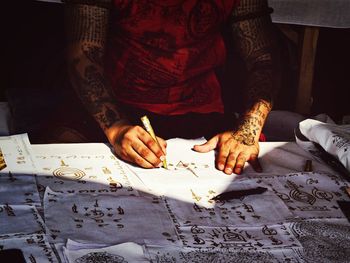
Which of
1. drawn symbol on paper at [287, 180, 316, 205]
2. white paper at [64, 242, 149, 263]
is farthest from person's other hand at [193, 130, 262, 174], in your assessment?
white paper at [64, 242, 149, 263]

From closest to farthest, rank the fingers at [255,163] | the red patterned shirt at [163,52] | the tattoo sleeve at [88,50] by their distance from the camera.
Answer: the fingers at [255,163] → the tattoo sleeve at [88,50] → the red patterned shirt at [163,52]

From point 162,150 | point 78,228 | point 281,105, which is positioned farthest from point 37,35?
point 78,228

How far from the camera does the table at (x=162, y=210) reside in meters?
1.05

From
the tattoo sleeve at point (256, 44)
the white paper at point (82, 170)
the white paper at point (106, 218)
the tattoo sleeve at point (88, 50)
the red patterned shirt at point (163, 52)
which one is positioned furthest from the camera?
the tattoo sleeve at point (256, 44)

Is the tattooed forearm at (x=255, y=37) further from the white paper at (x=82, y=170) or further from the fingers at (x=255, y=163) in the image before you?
the white paper at (x=82, y=170)

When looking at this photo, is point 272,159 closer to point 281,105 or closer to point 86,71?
point 86,71

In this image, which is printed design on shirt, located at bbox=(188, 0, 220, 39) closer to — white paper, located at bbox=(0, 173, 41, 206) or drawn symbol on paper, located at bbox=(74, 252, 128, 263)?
white paper, located at bbox=(0, 173, 41, 206)

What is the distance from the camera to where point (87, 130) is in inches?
73.0

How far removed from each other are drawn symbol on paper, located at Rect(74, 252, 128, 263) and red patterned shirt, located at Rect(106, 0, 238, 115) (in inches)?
38.0

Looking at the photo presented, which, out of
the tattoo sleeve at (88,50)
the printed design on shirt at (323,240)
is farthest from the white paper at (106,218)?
the tattoo sleeve at (88,50)

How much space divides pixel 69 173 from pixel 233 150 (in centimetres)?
48

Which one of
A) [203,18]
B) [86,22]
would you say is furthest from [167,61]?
[86,22]

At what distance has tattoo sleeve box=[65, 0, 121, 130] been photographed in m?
1.74

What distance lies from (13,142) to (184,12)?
78 centimetres
